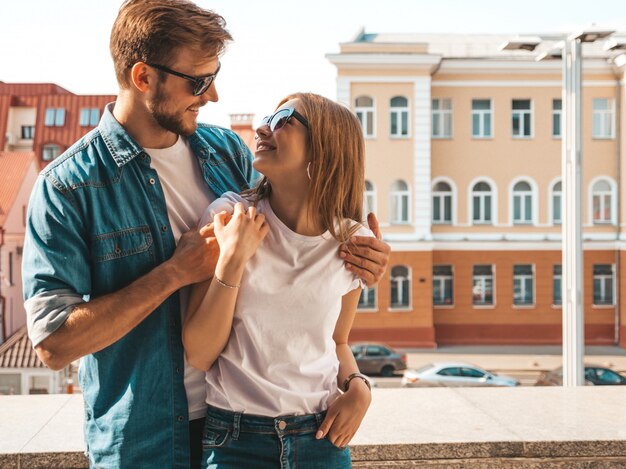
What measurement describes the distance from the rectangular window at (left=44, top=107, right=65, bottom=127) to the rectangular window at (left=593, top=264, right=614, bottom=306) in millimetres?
11572

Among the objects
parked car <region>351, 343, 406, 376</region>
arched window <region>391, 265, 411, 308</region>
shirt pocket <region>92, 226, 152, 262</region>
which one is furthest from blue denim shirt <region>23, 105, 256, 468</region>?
arched window <region>391, 265, 411, 308</region>

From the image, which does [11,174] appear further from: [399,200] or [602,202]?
[602,202]

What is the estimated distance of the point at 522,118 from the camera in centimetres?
1638

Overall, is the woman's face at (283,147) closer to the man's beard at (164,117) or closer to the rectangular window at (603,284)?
the man's beard at (164,117)

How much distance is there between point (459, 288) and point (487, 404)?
14.4 metres

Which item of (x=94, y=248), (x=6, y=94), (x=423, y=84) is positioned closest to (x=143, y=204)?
(x=94, y=248)

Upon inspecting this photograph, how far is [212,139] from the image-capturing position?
149cm

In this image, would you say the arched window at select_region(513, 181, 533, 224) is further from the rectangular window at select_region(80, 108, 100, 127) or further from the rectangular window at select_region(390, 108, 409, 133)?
the rectangular window at select_region(80, 108, 100, 127)

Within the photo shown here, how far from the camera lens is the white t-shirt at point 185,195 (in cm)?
133

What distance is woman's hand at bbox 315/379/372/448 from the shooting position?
4.24 feet

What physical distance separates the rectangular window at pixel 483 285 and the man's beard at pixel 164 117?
15.5 m

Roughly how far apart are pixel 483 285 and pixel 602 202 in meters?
3.12

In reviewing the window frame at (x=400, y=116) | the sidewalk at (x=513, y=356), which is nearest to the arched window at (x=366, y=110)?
the window frame at (x=400, y=116)

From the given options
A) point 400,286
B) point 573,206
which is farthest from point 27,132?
point 573,206
